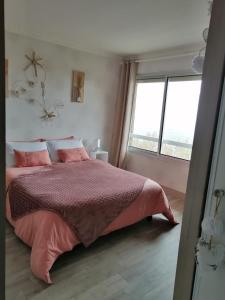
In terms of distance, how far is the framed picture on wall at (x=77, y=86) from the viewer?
4.18 m

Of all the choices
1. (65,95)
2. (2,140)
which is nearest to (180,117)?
(65,95)

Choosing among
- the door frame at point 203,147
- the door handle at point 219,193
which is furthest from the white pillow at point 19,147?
the door handle at point 219,193

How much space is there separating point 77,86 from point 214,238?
12.7 ft

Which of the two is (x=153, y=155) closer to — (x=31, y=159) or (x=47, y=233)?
(x=31, y=159)

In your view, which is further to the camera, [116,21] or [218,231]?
[116,21]

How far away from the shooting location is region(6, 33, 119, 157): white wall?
Answer: 11.7ft

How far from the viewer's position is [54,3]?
2.43 m

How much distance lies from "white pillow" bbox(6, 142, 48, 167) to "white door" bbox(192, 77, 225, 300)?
3.02 metres

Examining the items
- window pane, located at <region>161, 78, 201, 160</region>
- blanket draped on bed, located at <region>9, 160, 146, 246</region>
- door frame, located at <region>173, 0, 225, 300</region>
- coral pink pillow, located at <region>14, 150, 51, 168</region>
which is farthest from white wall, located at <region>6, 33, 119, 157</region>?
door frame, located at <region>173, 0, 225, 300</region>

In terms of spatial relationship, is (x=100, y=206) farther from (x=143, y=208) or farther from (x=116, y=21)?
A: (x=116, y=21)

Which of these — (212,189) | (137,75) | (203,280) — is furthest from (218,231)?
(137,75)

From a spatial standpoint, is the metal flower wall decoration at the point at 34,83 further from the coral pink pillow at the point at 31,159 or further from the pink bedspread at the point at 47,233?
the pink bedspread at the point at 47,233

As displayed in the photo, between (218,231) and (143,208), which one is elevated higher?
(218,231)

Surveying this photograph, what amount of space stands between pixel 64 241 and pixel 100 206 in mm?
471
